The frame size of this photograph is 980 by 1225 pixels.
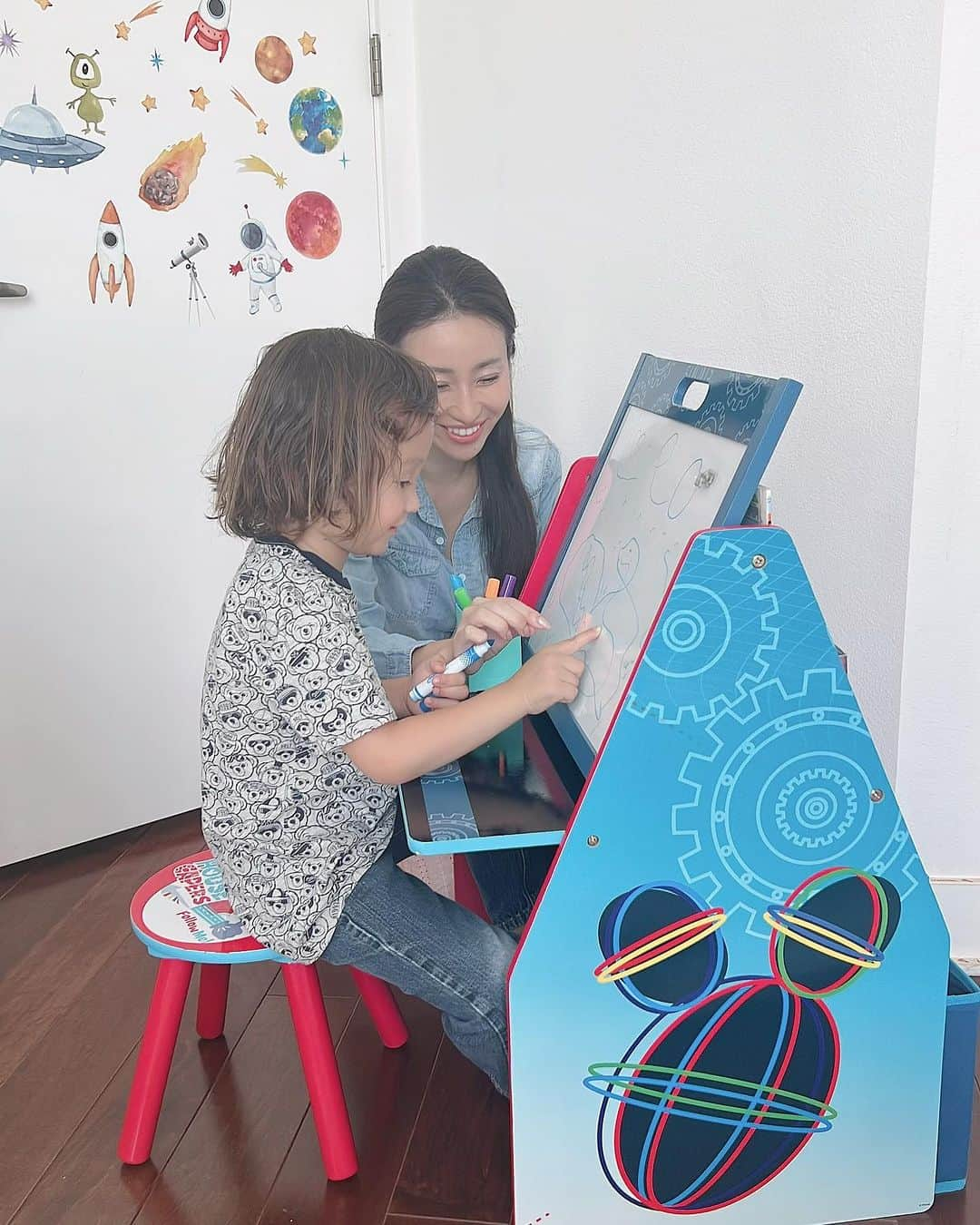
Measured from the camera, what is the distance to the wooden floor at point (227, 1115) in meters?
1.23

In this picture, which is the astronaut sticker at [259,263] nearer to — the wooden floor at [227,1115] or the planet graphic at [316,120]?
the planet graphic at [316,120]

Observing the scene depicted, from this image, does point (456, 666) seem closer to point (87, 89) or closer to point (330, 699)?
point (330, 699)

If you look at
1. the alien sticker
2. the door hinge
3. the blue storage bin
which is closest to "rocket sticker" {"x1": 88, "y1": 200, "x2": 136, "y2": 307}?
the alien sticker

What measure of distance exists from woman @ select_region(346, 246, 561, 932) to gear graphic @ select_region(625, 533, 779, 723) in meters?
0.47

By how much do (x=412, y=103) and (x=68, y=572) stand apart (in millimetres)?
1072

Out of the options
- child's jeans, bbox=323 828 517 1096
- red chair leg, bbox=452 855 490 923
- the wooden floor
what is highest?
child's jeans, bbox=323 828 517 1096

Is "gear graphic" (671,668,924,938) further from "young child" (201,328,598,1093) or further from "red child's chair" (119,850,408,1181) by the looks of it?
"red child's chair" (119,850,408,1181)

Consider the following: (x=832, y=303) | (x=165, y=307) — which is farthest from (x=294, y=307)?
(x=832, y=303)

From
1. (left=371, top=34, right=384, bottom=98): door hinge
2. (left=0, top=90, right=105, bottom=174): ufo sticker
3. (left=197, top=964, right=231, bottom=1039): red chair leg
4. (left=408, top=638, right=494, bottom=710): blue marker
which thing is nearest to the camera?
(left=408, top=638, right=494, bottom=710): blue marker

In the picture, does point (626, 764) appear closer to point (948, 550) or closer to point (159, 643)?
point (948, 550)

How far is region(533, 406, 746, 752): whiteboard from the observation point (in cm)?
105

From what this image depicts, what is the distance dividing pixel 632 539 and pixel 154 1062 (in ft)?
2.45

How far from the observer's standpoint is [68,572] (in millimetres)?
2010

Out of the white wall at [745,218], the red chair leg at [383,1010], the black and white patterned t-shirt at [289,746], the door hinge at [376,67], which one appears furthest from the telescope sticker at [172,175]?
the red chair leg at [383,1010]
